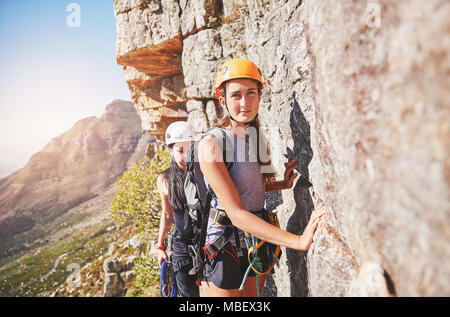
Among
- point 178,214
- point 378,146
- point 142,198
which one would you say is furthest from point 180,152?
point 142,198

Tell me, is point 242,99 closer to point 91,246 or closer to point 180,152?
point 180,152

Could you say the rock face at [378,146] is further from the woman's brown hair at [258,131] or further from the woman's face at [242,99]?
the woman's face at [242,99]

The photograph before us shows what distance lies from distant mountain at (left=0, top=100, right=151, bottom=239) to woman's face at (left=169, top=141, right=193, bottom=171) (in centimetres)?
15531

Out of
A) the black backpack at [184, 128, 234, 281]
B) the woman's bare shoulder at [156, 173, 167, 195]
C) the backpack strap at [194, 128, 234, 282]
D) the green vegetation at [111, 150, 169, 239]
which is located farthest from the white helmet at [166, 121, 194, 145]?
the green vegetation at [111, 150, 169, 239]

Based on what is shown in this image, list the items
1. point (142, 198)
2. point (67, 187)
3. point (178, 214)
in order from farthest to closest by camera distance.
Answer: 1. point (67, 187)
2. point (142, 198)
3. point (178, 214)

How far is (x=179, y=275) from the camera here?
464 cm

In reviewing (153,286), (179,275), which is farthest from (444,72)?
(153,286)

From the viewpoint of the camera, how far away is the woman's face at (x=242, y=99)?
8.70 ft

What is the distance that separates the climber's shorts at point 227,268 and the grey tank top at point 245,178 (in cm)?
26

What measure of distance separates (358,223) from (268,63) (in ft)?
14.9

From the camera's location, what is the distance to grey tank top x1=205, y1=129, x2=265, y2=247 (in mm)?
2598

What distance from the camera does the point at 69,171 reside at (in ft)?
501

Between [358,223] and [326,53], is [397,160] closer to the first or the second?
[358,223]

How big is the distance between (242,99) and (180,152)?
2653 mm
